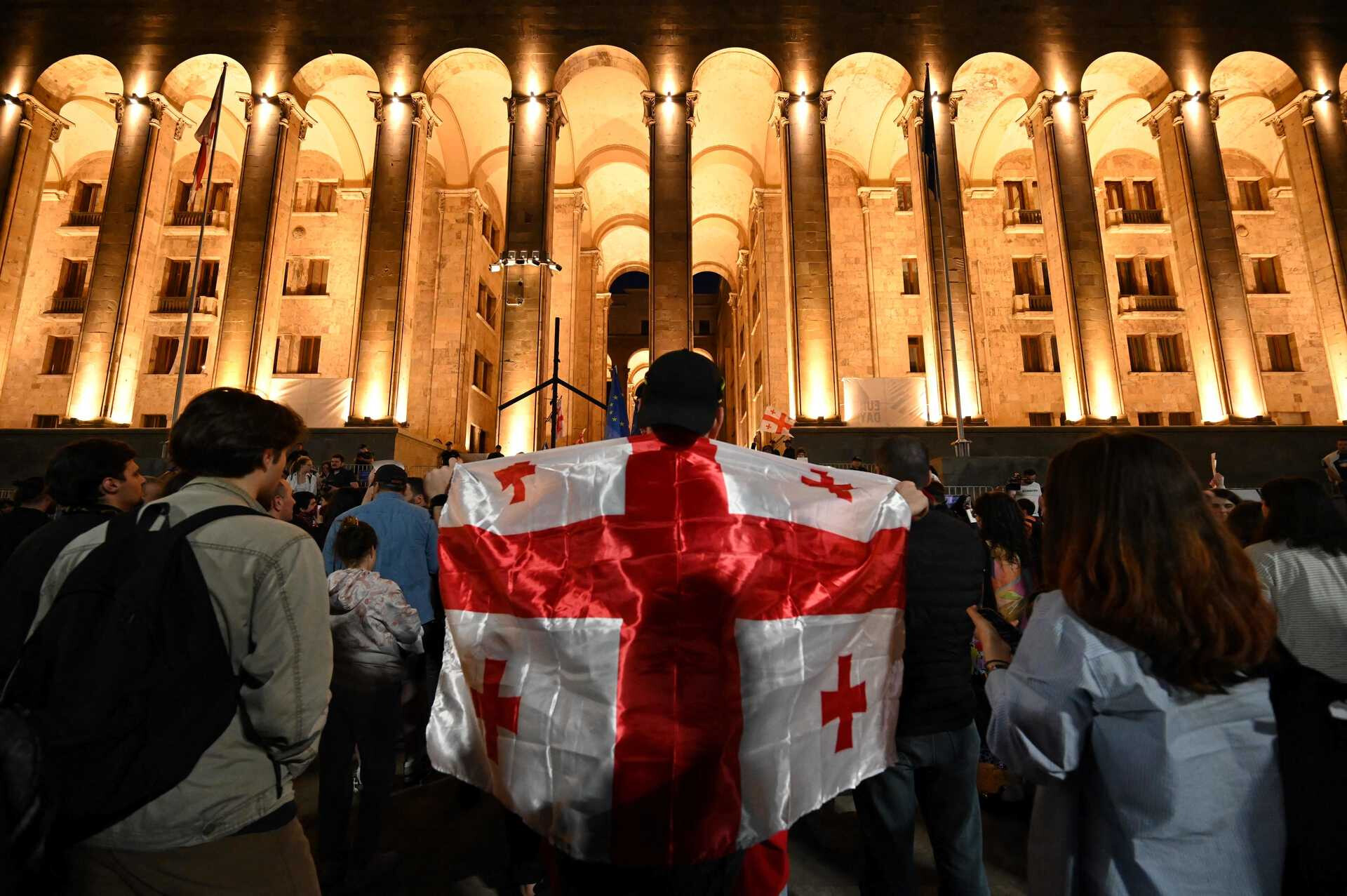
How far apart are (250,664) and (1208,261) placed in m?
25.8

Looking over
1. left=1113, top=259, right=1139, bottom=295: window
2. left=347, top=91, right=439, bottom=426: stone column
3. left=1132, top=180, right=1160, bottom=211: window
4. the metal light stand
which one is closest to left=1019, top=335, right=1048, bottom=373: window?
left=1113, top=259, right=1139, bottom=295: window

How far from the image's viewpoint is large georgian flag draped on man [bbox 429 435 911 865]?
1786 mm

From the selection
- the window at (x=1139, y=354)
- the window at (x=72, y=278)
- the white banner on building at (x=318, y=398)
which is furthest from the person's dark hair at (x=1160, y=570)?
the window at (x=72, y=278)

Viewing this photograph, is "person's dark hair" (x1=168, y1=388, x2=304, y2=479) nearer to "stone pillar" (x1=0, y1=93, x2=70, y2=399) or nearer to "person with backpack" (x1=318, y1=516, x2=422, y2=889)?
"person with backpack" (x1=318, y1=516, x2=422, y2=889)

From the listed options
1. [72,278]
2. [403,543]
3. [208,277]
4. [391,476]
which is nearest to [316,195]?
[208,277]

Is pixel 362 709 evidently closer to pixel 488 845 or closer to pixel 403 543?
pixel 488 845

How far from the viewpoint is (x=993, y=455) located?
1861 centimetres

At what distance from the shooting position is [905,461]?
123 inches

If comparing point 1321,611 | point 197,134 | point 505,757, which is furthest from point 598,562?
point 197,134

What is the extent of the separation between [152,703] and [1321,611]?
4523mm

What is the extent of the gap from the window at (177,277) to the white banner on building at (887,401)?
24.5 m

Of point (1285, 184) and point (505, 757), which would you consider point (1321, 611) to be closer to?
point (505, 757)

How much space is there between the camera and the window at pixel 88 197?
26.3 metres

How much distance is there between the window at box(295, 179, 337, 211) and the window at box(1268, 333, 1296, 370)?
3538 cm
